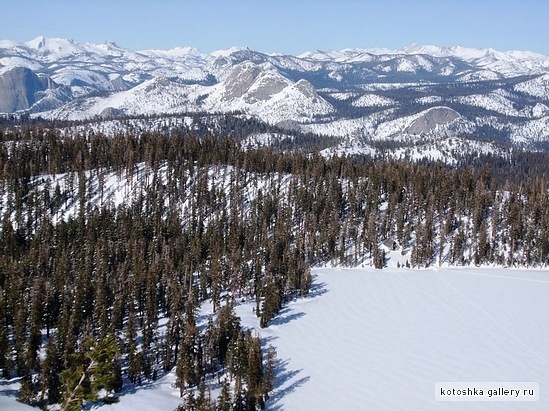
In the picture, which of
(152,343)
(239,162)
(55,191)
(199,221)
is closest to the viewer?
(152,343)

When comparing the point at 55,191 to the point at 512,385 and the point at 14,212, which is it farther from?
the point at 512,385

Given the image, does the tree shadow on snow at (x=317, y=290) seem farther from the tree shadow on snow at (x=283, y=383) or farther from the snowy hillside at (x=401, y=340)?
the tree shadow on snow at (x=283, y=383)

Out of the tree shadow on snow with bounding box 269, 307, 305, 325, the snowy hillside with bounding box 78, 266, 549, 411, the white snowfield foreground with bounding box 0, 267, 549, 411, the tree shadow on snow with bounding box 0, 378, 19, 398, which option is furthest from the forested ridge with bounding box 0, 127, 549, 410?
the snowy hillside with bounding box 78, 266, 549, 411

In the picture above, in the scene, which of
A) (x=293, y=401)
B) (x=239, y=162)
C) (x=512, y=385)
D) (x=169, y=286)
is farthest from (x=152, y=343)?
(x=239, y=162)

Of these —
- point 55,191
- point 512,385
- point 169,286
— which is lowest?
point 512,385

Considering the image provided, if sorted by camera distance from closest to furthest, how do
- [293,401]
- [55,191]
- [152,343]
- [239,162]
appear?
[293,401] < [152,343] < [55,191] < [239,162]

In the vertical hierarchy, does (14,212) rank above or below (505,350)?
above

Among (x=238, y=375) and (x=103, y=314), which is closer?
(x=238, y=375)
